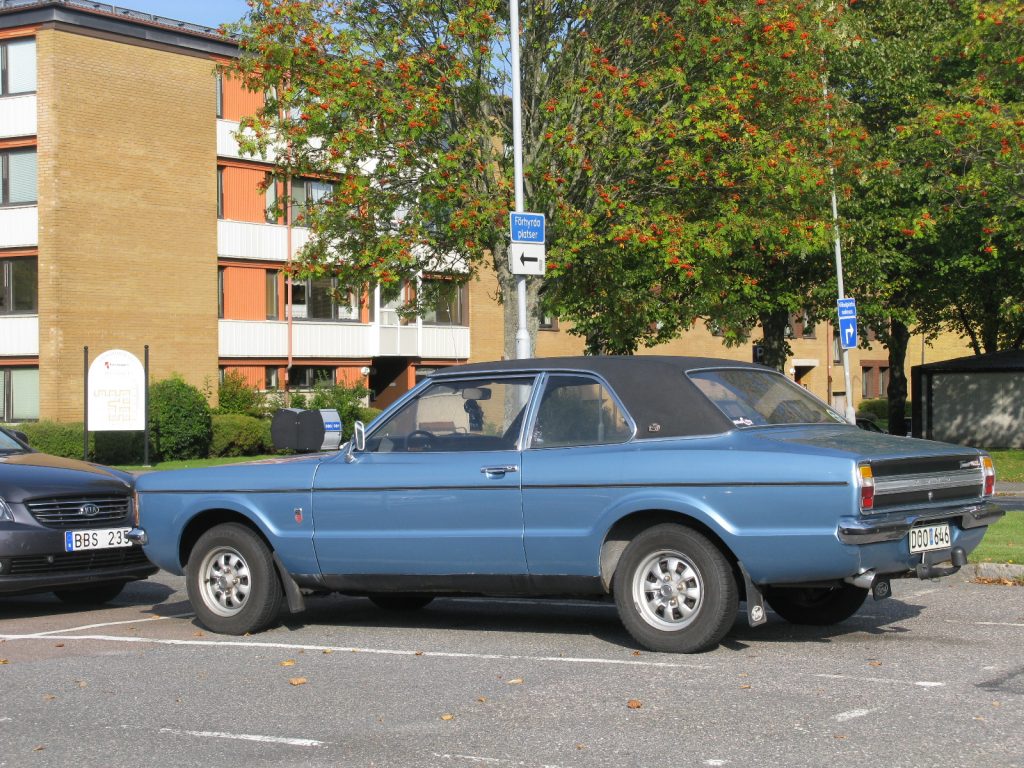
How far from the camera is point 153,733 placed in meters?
6.16

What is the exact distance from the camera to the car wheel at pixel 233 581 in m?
8.92

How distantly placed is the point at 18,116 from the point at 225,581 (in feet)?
106

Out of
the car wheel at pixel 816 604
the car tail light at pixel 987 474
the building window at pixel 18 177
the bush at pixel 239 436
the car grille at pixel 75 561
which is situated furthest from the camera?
the building window at pixel 18 177

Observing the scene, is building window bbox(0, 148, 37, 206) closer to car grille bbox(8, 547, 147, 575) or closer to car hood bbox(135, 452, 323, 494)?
car grille bbox(8, 547, 147, 575)

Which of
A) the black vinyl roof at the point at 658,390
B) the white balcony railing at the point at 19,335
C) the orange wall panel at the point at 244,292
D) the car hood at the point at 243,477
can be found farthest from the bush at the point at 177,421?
the black vinyl roof at the point at 658,390

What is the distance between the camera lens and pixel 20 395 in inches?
1518

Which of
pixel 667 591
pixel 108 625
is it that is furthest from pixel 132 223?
pixel 667 591

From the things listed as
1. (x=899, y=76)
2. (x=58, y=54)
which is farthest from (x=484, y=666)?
(x=58, y=54)

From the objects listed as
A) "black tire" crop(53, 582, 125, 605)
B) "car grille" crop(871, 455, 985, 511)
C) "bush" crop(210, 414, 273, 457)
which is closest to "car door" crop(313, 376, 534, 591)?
"car grille" crop(871, 455, 985, 511)

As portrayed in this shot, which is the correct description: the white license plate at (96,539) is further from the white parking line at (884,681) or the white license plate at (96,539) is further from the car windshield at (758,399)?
the white parking line at (884,681)

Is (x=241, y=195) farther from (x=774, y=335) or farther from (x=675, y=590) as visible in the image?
(x=675, y=590)

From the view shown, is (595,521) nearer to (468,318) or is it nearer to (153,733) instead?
(153,733)

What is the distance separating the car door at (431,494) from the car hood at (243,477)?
0.55 feet

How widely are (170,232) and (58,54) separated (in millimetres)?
5868
